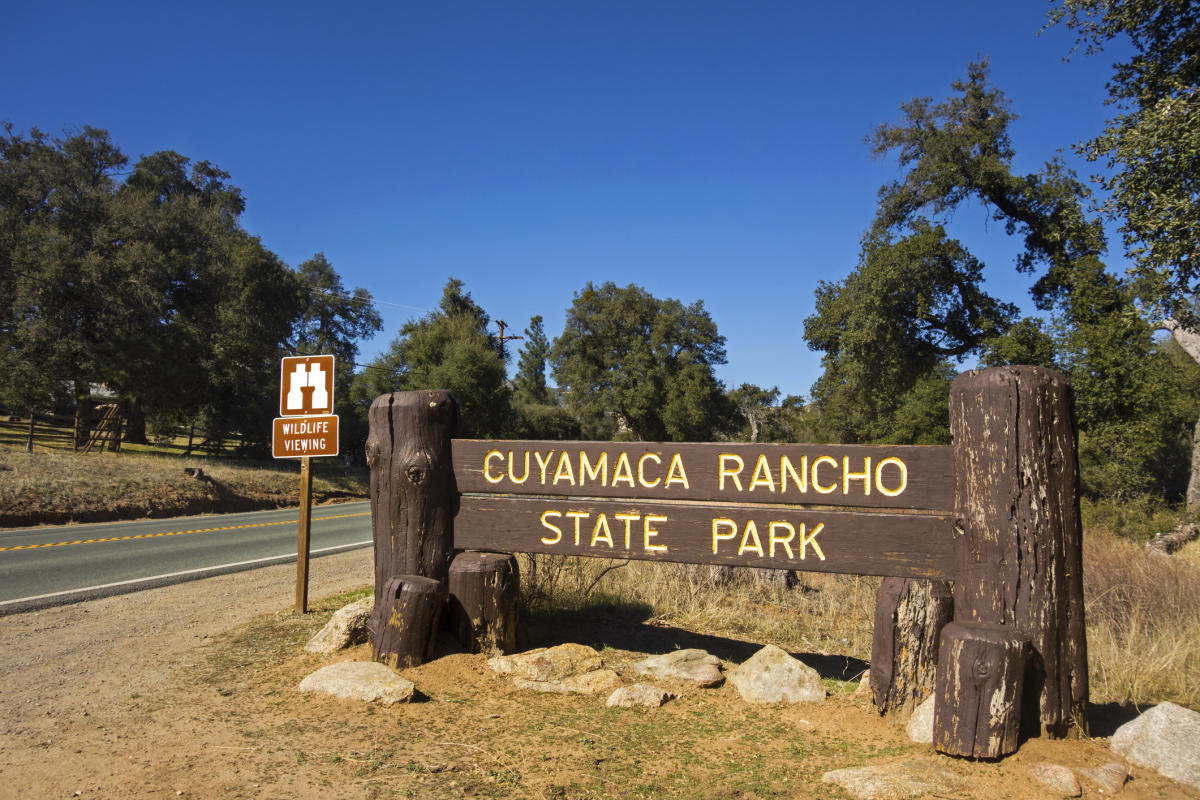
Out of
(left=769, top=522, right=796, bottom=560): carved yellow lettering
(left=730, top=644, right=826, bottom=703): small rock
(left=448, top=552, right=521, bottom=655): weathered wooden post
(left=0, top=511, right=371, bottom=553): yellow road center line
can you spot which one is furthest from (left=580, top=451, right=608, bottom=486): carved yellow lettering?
(left=0, top=511, right=371, bottom=553): yellow road center line

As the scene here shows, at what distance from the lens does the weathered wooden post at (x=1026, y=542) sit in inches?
145

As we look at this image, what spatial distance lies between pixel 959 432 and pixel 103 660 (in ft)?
19.8

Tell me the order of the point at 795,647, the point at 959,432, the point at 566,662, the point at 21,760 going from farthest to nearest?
the point at 795,647
the point at 566,662
the point at 959,432
the point at 21,760

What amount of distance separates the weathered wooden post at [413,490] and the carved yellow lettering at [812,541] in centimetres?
238

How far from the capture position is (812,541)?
4414 mm

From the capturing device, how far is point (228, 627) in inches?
259

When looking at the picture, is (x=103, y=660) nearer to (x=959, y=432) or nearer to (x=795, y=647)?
(x=795, y=647)

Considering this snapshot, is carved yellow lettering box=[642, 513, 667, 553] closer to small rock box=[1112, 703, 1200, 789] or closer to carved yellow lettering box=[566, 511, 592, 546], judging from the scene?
carved yellow lettering box=[566, 511, 592, 546]

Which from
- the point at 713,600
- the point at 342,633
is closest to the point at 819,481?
the point at 342,633

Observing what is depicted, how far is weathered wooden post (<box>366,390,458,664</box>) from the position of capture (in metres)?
5.22

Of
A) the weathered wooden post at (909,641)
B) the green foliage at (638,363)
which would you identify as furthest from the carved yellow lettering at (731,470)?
the green foliage at (638,363)

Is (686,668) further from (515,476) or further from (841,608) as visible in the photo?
(841,608)

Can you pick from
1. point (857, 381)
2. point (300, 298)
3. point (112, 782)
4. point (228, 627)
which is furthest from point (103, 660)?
point (300, 298)

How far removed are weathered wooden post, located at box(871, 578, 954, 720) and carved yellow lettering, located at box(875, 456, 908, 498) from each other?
520mm
